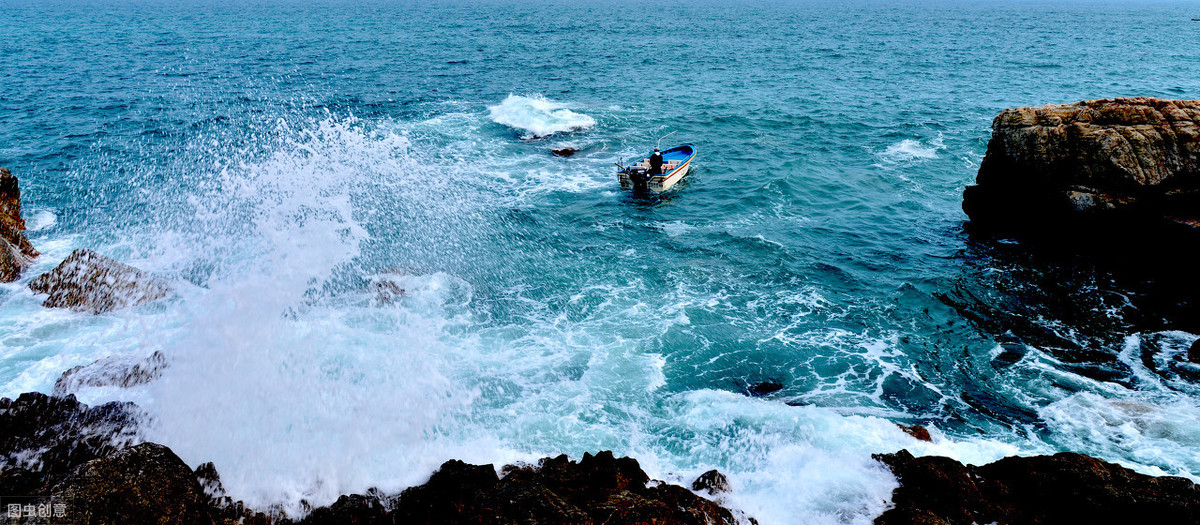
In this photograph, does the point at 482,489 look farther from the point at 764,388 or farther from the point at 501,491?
the point at 764,388

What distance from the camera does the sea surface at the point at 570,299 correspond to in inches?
502

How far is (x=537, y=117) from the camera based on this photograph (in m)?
40.7

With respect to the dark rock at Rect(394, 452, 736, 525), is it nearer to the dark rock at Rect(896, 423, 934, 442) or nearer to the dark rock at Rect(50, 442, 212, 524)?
the dark rock at Rect(50, 442, 212, 524)

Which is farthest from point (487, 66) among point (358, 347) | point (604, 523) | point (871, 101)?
point (604, 523)

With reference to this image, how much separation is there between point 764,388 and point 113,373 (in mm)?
15401

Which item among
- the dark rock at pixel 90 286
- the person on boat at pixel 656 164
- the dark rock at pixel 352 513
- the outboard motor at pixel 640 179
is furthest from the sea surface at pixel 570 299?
the person on boat at pixel 656 164

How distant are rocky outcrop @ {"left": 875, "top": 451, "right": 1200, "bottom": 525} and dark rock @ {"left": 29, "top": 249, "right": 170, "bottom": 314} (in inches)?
819

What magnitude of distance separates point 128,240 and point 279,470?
17624mm

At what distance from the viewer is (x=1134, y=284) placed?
19438mm

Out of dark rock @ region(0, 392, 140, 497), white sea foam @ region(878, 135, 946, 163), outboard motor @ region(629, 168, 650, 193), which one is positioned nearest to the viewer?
dark rock @ region(0, 392, 140, 497)

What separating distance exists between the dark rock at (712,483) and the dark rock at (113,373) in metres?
12.0

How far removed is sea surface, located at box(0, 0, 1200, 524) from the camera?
12.7 metres

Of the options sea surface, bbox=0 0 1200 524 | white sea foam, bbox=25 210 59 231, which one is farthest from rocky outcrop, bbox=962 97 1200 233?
white sea foam, bbox=25 210 59 231

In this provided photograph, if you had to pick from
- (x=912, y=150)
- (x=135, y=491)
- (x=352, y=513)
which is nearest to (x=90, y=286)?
(x=135, y=491)
